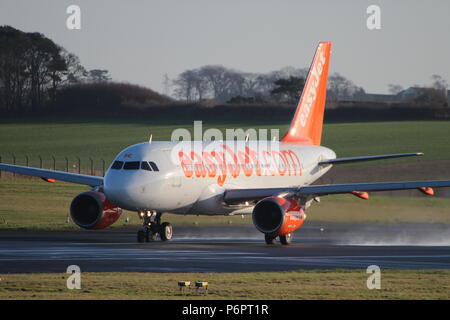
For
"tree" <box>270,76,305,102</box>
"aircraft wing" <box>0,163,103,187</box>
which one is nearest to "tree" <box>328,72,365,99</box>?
"tree" <box>270,76,305,102</box>

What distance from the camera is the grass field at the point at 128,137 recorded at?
93812mm

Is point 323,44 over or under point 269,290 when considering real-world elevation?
over

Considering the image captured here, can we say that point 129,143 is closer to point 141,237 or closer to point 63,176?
point 63,176

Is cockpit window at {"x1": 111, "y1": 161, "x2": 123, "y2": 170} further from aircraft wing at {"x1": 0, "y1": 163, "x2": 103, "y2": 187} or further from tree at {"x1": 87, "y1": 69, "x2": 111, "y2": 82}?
tree at {"x1": 87, "y1": 69, "x2": 111, "y2": 82}

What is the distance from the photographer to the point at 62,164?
272 ft

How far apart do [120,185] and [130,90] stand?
8314 centimetres

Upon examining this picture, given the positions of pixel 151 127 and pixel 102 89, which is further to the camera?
pixel 102 89

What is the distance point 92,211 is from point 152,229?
3.21 meters

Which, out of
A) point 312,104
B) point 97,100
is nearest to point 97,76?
point 97,100

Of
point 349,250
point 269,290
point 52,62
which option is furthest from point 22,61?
point 269,290

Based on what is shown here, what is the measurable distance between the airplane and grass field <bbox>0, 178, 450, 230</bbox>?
5569 millimetres

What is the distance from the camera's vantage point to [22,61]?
12188cm
